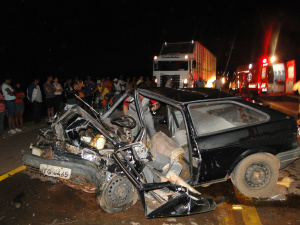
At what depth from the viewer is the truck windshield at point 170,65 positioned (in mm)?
15508

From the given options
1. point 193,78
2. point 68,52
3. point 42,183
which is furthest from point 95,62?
point 42,183

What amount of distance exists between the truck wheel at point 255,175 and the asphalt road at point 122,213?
0.49 ft

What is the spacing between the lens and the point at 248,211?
322 centimetres

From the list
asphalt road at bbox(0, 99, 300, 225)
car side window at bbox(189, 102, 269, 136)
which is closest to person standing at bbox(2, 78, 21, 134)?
asphalt road at bbox(0, 99, 300, 225)

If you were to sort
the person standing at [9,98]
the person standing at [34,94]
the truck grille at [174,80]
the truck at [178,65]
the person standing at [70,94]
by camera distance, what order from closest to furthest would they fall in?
1. the person standing at [9,98]
2. the person standing at [34,94]
3. the person standing at [70,94]
4. the truck at [178,65]
5. the truck grille at [174,80]

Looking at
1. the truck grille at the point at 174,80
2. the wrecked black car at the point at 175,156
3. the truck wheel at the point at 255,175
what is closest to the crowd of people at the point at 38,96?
the wrecked black car at the point at 175,156

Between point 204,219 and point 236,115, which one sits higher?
point 236,115

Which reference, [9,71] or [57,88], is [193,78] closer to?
[57,88]

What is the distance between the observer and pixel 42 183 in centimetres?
416

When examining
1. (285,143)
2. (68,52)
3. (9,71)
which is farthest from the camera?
(68,52)

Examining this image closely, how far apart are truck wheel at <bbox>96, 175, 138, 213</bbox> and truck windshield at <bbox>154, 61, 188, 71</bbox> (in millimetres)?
13151

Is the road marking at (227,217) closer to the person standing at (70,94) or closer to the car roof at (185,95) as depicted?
the car roof at (185,95)

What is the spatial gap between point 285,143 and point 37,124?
8225 mm

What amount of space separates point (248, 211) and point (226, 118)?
1406mm
